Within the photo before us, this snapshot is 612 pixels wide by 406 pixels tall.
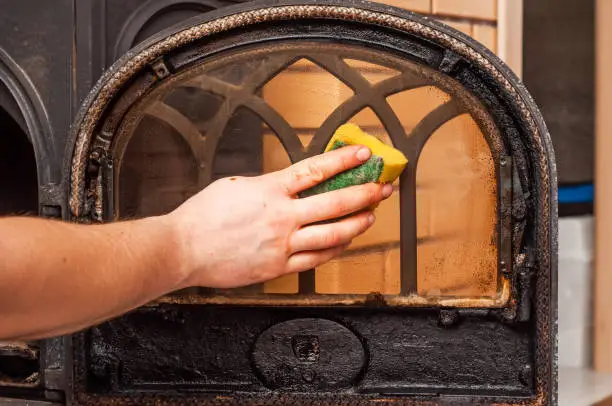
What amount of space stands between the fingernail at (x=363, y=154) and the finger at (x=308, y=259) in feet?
0.45

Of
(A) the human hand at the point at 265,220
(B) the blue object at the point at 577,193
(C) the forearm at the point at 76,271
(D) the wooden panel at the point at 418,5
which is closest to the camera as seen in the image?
(C) the forearm at the point at 76,271

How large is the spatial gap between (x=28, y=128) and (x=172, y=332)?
42cm

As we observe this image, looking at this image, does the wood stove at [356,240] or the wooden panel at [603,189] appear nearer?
the wood stove at [356,240]

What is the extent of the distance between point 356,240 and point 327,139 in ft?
0.51

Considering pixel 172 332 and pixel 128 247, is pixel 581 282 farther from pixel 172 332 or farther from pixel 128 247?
pixel 128 247

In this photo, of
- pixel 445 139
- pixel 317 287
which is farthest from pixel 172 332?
pixel 445 139

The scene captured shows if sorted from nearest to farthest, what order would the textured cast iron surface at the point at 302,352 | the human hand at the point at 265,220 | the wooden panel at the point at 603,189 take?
the human hand at the point at 265,220 < the textured cast iron surface at the point at 302,352 < the wooden panel at the point at 603,189

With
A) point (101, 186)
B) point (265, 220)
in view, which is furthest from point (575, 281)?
point (101, 186)

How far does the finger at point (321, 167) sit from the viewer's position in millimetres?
909

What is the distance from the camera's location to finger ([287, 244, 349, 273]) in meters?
0.93

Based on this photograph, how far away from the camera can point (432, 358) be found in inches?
39.9

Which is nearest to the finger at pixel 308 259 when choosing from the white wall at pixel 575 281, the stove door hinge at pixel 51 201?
the stove door hinge at pixel 51 201

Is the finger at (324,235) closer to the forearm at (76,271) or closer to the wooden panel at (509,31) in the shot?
the forearm at (76,271)

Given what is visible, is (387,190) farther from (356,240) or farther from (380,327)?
(380,327)
